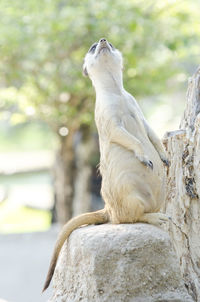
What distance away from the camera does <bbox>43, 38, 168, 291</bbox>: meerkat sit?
3.20 metres

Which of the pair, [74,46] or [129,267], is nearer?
[129,267]

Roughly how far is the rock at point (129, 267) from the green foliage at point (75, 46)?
13.9ft

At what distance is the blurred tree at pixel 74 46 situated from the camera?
6.84m

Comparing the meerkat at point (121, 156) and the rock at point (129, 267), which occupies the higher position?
the meerkat at point (121, 156)

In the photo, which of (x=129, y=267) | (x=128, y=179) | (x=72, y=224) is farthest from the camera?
(x=72, y=224)

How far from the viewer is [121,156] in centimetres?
325

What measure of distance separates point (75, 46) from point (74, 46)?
15 mm

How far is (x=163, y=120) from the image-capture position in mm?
13562

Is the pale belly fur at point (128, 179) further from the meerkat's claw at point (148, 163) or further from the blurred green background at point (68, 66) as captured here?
the blurred green background at point (68, 66)

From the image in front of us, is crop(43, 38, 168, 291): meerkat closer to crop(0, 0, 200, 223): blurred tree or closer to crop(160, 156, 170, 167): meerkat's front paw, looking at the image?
crop(160, 156, 170, 167): meerkat's front paw

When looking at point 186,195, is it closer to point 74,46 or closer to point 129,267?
point 129,267

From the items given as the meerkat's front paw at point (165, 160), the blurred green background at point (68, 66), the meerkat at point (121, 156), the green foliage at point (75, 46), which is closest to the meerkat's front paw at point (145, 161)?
the meerkat at point (121, 156)

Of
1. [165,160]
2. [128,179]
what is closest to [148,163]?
[128,179]

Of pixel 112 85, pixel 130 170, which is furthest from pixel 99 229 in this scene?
pixel 112 85
